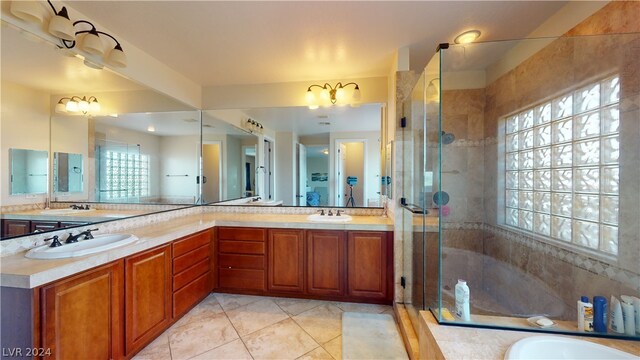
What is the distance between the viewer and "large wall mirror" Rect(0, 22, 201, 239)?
1503 millimetres

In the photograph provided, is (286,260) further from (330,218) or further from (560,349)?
(560,349)

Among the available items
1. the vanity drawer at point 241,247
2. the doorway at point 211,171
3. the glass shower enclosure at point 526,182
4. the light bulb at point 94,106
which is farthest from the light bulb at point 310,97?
the light bulb at point 94,106

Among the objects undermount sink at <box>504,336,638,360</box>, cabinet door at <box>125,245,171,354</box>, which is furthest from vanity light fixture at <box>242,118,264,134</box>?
undermount sink at <box>504,336,638,360</box>

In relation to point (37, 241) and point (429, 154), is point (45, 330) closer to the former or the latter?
point (37, 241)

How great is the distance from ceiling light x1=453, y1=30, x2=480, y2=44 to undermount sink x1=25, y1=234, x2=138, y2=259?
3.05 metres

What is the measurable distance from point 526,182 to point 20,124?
3.73m

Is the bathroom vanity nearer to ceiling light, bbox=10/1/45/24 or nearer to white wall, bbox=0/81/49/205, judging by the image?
white wall, bbox=0/81/49/205

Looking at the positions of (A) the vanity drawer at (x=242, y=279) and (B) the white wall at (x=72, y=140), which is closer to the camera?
(B) the white wall at (x=72, y=140)

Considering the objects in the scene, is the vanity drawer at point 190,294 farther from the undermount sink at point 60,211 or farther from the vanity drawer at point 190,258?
the undermount sink at point 60,211

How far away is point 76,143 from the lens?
6.32ft

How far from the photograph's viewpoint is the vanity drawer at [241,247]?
8.59 feet

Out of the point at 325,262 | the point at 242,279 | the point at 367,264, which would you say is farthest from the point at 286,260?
the point at 367,264

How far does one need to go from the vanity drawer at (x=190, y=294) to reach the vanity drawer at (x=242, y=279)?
0.16m

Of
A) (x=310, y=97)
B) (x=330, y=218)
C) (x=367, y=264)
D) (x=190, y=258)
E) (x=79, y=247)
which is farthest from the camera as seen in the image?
(x=310, y=97)
